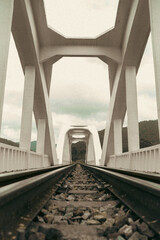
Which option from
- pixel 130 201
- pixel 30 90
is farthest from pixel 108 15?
pixel 130 201

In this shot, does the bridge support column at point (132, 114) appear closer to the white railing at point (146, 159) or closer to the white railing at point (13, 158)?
the white railing at point (146, 159)

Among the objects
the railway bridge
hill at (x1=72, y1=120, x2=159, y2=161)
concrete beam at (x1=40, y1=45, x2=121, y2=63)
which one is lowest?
the railway bridge

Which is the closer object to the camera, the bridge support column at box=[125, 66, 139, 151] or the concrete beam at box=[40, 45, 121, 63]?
the bridge support column at box=[125, 66, 139, 151]

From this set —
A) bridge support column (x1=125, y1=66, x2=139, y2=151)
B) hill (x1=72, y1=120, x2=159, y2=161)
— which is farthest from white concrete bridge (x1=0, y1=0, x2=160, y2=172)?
hill (x1=72, y1=120, x2=159, y2=161)

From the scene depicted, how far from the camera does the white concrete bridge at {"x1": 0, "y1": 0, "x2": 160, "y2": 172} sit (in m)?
6.74

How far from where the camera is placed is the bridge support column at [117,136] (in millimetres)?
14953

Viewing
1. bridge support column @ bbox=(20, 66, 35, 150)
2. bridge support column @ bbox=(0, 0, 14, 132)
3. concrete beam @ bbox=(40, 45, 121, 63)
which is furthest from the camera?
concrete beam @ bbox=(40, 45, 121, 63)

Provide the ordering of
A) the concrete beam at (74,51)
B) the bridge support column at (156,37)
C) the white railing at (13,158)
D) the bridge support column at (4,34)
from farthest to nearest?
the concrete beam at (74,51) < the bridge support column at (156,37) < the bridge support column at (4,34) < the white railing at (13,158)

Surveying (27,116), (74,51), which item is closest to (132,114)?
(74,51)

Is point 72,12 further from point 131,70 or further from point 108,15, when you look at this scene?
point 131,70

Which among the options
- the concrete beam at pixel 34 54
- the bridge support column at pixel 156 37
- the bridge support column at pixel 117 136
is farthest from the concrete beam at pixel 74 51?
the bridge support column at pixel 156 37

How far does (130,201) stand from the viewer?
195 centimetres

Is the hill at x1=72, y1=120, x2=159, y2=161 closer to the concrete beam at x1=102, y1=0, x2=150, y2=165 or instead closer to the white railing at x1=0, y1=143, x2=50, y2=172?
the concrete beam at x1=102, y1=0, x2=150, y2=165

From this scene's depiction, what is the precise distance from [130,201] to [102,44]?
40.2 feet
